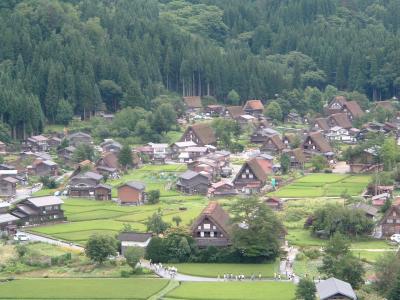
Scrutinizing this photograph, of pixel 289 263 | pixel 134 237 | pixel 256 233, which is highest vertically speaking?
pixel 256 233

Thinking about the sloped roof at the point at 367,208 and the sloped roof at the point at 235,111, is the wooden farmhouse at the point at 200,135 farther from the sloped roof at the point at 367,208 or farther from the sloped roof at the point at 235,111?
the sloped roof at the point at 367,208

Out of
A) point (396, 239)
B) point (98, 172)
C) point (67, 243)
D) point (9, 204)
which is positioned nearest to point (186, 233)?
point (67, 243)

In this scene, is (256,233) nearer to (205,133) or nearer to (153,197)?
(153,197)

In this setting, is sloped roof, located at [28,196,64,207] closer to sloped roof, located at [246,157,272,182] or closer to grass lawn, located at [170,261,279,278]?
grass lawn, located at [170,261,279,278]

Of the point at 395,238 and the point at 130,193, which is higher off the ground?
the point at 395,238

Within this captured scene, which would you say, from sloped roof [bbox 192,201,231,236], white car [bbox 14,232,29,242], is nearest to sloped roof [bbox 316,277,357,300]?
sloped roof [bbox 192,201,231,236]

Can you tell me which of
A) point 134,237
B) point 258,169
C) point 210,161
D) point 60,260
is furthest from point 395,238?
point 210,161
